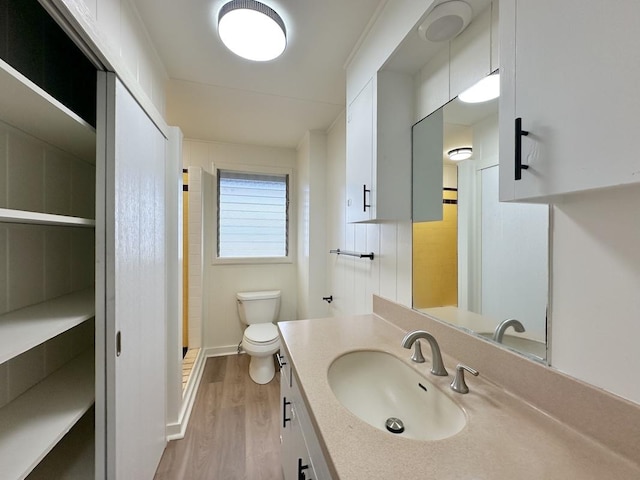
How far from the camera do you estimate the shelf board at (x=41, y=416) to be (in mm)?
699

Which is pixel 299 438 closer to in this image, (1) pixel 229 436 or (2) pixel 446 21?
(1) pixel 229 436

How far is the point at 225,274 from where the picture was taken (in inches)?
114

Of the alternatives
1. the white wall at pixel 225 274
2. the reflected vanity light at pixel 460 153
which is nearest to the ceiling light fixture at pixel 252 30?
the reflected vanity light at pixel 460 153

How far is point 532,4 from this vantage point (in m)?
0.54

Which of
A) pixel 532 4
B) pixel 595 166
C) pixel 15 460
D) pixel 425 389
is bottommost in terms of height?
pixel 15 460

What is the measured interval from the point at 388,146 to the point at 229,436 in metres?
2.03

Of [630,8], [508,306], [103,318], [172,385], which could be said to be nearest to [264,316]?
[172,385]

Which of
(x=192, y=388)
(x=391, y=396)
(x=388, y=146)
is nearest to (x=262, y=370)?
(x=192, y=388)

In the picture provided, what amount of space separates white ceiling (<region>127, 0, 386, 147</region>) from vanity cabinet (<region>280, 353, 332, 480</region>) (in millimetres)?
1555

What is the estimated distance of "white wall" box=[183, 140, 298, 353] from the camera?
9.21ft

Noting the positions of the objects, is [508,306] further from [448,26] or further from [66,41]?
[66,41]

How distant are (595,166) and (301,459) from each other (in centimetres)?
111

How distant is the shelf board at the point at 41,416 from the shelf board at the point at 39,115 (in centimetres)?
96

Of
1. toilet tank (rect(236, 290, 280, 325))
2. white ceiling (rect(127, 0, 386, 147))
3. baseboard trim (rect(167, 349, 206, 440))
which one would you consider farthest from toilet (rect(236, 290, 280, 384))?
white ceiling (rect(127, 0, 386, 147))
